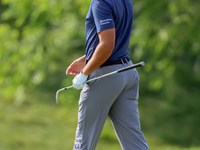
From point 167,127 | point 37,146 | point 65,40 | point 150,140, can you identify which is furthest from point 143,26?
point 167,127

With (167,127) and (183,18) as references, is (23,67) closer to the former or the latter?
(183,18)

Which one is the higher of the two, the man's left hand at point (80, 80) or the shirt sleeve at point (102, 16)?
the shirt sleeve at point (102, 16)

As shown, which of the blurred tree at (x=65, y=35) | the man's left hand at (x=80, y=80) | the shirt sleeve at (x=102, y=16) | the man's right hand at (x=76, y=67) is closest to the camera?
the shirt sleeve at (x=102, y=16)

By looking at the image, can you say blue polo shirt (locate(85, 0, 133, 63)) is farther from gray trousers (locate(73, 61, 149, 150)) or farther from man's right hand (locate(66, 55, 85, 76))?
man's right hand (locate(66, 55, 85, 76))

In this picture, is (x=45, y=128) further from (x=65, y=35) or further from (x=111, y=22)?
(x=111, y=22)

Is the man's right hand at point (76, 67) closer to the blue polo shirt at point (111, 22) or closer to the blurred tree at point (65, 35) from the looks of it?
the blue polo shirt at point (111, 22)

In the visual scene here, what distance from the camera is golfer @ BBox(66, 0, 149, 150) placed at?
2.75 metres

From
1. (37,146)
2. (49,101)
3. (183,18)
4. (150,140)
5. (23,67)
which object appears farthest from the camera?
(49,101)

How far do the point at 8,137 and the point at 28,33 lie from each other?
2.37 meters

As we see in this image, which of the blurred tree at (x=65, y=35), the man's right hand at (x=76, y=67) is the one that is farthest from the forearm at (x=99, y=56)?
the blurred tree at (x=65, y=35)

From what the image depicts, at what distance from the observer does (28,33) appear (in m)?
9.04

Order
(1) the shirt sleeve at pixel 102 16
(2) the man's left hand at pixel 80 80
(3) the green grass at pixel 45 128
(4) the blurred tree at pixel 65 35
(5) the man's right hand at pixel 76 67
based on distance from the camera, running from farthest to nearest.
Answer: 1. (3) the green grass at pixel 45 128
2. (4) the blurred tree at pixel 65 35
3. (5) the man's right hand at pixel 76 67
4. (2) the man's left hand at pixel 80 80
5. (1) the shirt sleeve at pixel 102 16

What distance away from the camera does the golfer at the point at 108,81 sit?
275 cm

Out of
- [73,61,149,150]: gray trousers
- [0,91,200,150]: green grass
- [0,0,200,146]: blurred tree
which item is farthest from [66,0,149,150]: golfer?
[0,91,200,150]: green grass
